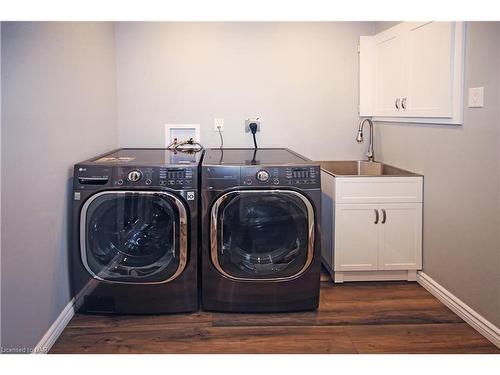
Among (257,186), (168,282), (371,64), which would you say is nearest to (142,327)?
(168,282)

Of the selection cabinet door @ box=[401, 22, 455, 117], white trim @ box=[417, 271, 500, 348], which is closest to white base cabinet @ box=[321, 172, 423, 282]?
white trim @ box=[417, 271, 500, 348]

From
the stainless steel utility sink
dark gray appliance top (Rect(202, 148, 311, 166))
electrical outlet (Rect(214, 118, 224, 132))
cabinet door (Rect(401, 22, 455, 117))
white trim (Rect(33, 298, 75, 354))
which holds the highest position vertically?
cabinet door (Rect(401, 22, 455, 117))

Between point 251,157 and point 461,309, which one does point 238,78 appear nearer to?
point 251,157

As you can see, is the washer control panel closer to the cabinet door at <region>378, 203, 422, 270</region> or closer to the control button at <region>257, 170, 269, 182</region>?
the control button at <region>257, 170, 269, 182</region>

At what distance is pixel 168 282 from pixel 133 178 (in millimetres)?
583

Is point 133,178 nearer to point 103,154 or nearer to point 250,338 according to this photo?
point 103,154

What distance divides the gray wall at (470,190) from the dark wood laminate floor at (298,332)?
0.74 feet

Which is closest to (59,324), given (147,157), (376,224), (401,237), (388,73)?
(147,157)

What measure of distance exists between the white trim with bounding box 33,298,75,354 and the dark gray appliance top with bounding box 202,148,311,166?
105cm

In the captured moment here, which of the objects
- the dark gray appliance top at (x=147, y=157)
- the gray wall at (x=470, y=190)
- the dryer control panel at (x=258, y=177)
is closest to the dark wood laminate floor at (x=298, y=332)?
the gray wall at (x=470, y=190)

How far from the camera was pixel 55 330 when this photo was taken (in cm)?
239

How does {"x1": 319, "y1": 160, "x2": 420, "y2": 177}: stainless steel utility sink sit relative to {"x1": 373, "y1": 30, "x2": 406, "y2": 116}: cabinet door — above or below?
below

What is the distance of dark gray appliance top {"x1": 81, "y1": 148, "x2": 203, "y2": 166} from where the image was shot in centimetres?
266
